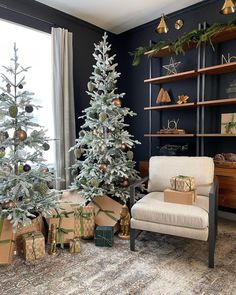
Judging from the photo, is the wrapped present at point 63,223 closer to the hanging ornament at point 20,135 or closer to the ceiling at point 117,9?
the hanging ornament at point 20,135

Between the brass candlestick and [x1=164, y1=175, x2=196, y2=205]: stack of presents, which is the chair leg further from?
the brass candlestick

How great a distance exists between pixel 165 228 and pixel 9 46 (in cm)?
264

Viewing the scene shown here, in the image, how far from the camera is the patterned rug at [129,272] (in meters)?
1.61

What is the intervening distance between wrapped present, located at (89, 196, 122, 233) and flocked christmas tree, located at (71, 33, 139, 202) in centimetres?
8

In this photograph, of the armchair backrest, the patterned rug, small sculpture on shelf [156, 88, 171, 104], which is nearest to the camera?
the patterned rug

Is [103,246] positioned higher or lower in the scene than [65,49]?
lower

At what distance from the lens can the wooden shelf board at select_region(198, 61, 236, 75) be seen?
8.88 feet

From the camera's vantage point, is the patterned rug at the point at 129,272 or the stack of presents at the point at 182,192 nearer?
the patterned rug at the point at 129,272

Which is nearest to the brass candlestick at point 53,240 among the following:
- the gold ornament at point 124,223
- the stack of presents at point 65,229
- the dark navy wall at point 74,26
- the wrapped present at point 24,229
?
the stack of presents at point 65,229

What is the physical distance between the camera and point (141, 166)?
3572mm

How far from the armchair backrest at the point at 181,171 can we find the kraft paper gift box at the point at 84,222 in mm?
690

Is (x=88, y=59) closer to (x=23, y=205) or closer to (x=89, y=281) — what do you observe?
(x=23, y=205)

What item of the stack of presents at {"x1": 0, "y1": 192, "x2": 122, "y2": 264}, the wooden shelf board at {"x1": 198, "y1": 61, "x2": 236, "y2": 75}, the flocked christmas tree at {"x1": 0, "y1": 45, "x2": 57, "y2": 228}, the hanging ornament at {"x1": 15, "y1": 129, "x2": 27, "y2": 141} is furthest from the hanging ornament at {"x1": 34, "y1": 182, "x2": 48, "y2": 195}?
the wooden shelf board at {"x1": 198, "y1": 61, "x2": 236, "y2": 75}

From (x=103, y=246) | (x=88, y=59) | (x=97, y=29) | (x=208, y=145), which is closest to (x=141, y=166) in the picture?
(x=208, y=145)
